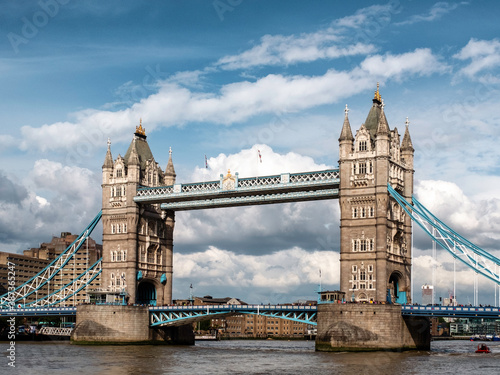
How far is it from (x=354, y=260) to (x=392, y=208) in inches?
316

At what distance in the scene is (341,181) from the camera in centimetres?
9756

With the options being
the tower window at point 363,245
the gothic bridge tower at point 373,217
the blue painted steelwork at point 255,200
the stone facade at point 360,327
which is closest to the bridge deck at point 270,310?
the stone facade at point 360,327

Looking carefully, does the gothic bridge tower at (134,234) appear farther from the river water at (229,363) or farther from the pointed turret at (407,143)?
the pointed turret at (407,143)

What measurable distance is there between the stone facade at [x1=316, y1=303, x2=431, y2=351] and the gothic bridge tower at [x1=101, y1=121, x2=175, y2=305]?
108 feet

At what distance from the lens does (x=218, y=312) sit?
4060 inches

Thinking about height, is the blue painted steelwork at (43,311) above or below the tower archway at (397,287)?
below

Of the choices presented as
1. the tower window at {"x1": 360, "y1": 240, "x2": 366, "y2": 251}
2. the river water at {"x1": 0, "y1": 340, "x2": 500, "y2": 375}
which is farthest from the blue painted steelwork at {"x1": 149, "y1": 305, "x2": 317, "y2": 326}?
the tower window at {"x1": 360, "y1": 240, "x2": 366, "y2": 251}

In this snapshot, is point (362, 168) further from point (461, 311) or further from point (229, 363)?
point (229, 363)

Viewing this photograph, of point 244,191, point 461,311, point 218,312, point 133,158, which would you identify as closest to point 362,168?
point 244,191

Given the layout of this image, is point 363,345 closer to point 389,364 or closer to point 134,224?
point 389,364

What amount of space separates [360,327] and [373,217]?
45.8 ft

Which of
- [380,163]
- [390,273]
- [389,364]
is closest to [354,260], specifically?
[390,273]

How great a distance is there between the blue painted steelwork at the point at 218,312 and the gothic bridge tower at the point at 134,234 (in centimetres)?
608

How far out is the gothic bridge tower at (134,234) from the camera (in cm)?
11256
